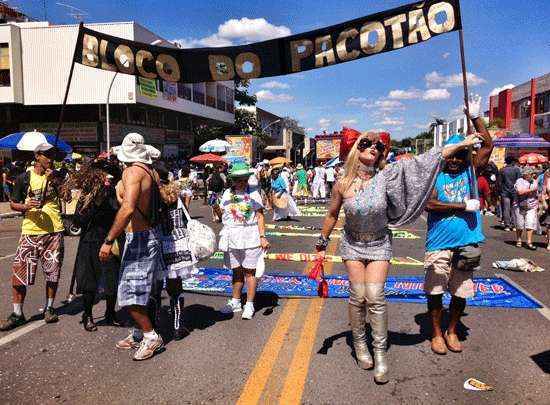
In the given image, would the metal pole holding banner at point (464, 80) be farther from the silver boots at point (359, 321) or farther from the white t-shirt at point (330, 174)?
the white t-shirt at point (330, 174)

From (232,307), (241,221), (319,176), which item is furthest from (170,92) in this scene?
(232,307)

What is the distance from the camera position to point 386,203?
383cm

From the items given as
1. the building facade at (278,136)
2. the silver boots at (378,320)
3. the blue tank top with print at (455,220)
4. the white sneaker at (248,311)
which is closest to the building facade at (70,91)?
the white sneaker at (248,311)

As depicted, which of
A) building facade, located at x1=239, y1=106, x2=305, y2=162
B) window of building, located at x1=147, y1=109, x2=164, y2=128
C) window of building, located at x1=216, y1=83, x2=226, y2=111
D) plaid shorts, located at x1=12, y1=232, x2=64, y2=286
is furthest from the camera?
building facade, located at x1=239, y1=106, x2=305, y2=162

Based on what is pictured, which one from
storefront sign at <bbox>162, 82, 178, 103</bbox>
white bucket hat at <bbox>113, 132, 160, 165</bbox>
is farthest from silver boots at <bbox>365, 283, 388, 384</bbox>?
storefront sign at <bbox>162, 82, 178, 103</bbox>

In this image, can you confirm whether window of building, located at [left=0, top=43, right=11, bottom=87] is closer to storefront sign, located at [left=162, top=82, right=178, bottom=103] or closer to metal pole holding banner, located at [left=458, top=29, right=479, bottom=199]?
storefront sign, located at [left=162, top=82, right=178, bottom=103]

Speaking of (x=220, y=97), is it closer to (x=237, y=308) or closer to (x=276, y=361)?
(x=237, y=308)

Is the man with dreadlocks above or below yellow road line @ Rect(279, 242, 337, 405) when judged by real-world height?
above

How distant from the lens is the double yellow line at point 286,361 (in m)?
3.47

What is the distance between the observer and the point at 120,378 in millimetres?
3787

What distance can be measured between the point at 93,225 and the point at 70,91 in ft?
84.5

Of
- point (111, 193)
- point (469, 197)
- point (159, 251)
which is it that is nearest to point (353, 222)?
point (469, 197)

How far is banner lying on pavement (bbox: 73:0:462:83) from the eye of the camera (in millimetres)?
5035

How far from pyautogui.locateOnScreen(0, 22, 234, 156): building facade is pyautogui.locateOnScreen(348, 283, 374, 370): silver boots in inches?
904
